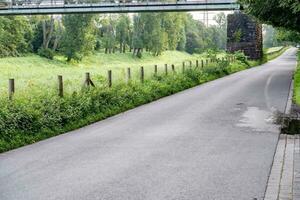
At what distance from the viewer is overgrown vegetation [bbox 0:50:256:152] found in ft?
36.1

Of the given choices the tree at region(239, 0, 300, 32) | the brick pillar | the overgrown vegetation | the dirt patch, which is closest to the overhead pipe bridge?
the brick pillar

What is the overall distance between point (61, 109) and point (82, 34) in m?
57.8

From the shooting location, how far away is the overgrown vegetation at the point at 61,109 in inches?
433

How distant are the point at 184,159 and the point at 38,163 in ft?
9.05

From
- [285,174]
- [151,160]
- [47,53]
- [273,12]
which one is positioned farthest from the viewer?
[47,53]

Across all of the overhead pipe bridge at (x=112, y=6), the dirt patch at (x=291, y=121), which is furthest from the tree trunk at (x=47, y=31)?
the dirt patch at (x=291, y=121)

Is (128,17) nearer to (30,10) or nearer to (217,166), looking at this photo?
(30,10)

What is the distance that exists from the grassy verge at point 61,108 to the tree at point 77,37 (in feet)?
158

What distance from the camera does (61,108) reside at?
1313 centimetres

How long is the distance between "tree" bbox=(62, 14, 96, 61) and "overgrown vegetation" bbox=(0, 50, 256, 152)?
48.3 metres

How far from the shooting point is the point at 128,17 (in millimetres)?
106312

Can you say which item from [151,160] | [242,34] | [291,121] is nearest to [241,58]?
[242,34]

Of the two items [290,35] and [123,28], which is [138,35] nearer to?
[123,28]

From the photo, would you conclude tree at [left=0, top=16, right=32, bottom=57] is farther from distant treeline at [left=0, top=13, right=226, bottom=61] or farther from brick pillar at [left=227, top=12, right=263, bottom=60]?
brick pillar at [left=227, top=12, right=263, bottom=60]
